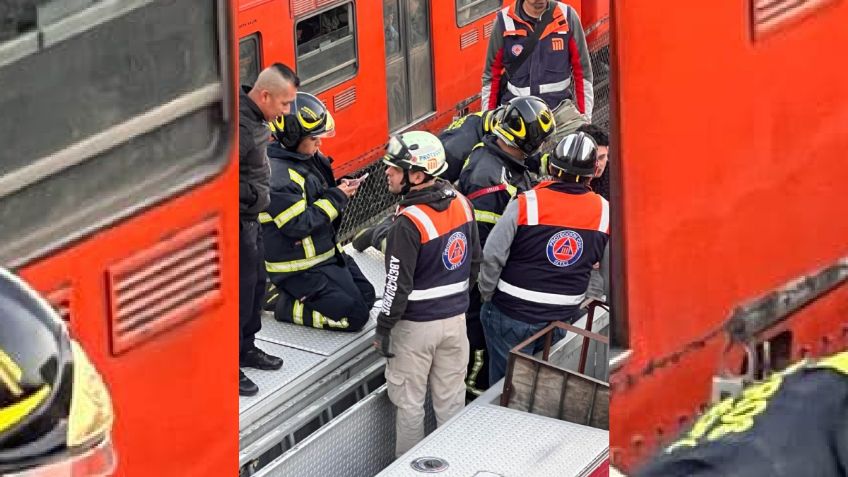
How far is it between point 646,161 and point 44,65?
94 centimetres

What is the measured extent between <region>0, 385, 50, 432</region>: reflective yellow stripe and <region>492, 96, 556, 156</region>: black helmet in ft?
12.6

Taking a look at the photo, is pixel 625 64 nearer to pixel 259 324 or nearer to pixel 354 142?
pixel 259 324

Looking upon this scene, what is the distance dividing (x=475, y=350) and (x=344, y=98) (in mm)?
1923

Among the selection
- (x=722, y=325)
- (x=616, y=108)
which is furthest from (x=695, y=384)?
(x=616, y=108)

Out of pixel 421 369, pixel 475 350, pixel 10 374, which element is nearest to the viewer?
pixel 10 374

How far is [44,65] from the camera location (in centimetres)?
165

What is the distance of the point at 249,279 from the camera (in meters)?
4.50

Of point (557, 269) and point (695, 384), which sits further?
point (557, 269)

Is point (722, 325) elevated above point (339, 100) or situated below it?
above

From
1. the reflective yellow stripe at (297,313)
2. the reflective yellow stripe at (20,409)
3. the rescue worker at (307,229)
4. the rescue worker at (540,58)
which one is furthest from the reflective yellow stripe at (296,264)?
the reflective yellow stripe at (20,409)

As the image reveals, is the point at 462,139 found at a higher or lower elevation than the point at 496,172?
lower

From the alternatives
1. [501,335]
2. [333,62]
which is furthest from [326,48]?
[501,335]

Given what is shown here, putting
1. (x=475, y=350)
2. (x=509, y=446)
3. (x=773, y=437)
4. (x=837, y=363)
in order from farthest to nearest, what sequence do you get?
(x=475, y=350) → (x=509, y=446) → (x=837, y=363) → (x=773, y=437)

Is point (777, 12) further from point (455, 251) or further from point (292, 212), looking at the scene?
point (292, 212)
